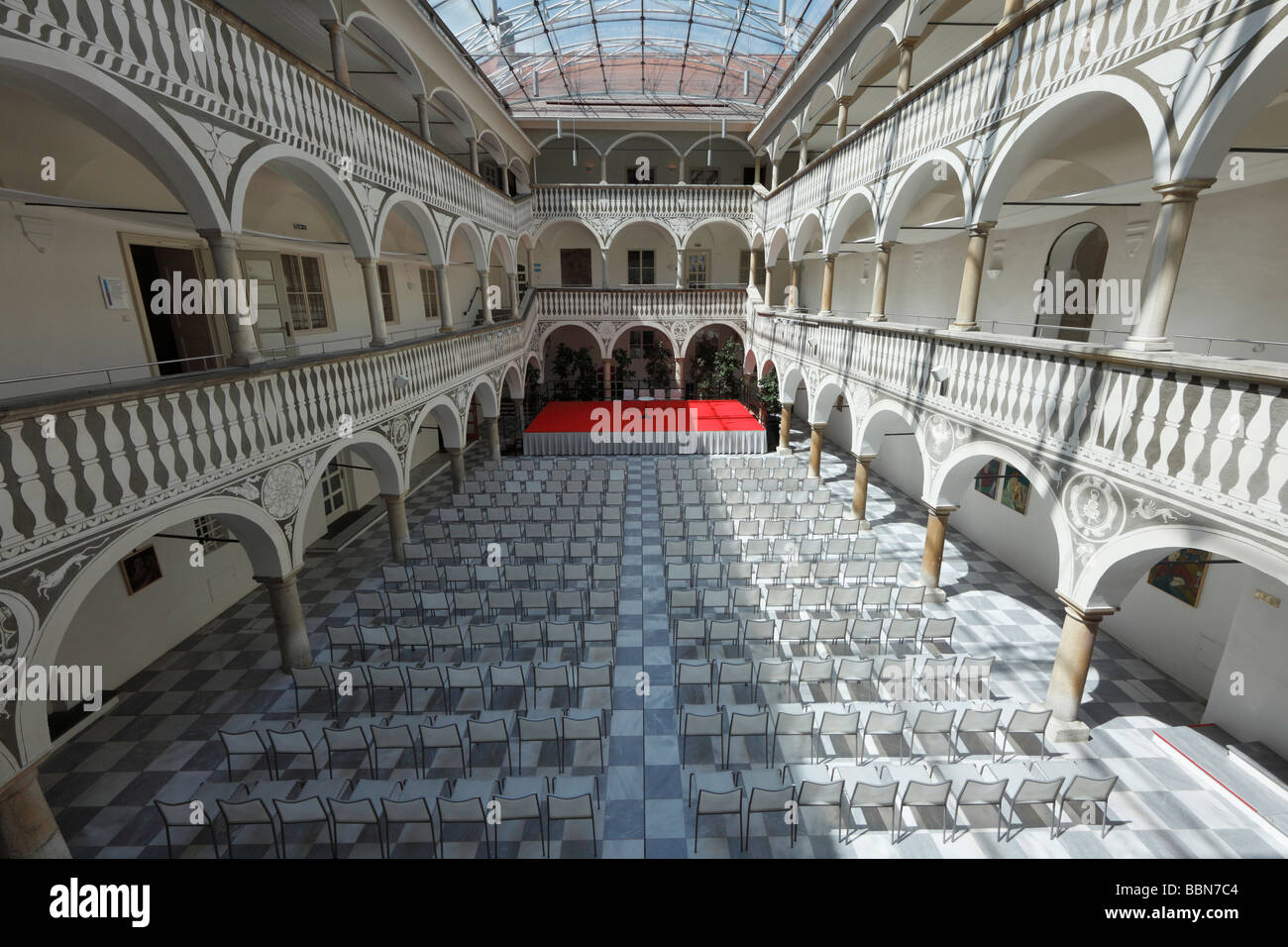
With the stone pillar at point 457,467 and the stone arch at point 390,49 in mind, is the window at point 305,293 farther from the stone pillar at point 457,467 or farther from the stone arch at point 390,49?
the stone arch at point 390,49

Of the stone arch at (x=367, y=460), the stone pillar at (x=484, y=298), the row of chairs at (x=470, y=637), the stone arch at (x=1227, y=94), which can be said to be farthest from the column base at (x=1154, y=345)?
the stone pillar at (x=484, y=298)

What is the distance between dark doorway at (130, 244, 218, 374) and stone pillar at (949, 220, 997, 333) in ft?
40.3

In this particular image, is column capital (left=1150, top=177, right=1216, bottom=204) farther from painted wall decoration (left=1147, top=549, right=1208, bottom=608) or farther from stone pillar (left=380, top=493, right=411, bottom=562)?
stone pillar (left=380, top=493, right=411, bottom=562)

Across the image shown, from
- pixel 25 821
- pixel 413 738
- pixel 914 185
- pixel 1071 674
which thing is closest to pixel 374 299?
pixel 413 738

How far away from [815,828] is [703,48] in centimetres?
2511

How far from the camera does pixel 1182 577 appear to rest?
9250 mm

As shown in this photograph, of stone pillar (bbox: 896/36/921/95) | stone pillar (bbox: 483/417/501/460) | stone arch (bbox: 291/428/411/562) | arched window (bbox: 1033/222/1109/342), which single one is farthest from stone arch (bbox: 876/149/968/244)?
stone pillar (bbox: 483/417/501/460)

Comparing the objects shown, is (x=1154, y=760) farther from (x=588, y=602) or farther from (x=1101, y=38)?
(x=1101, y=38)

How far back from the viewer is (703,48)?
21.7 metres

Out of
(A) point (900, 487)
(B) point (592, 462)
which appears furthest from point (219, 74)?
(A) point (900, 487)

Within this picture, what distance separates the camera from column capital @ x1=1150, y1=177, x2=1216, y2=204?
573 centimetres

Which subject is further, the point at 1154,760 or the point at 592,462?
the point at 592,462

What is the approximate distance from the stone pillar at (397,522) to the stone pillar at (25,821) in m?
7.33

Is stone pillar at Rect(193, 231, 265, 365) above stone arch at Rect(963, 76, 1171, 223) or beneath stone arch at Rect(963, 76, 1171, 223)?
beneath
